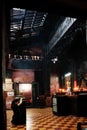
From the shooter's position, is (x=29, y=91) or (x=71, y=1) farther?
(x=29, y=91)

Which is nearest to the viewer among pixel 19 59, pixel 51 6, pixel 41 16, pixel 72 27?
pixel 51 6

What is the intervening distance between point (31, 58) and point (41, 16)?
7971mm

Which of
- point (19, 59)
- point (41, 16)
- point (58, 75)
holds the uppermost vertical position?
point (41, 16)

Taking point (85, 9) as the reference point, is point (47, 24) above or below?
above

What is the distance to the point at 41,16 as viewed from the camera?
11297mm

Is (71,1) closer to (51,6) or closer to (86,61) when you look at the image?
(51,6)

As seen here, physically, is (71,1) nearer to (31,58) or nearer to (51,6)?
(51,6)

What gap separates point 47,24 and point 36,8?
30.3 feet

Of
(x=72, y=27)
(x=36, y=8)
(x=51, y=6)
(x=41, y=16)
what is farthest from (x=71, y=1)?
(x=41, y=16)

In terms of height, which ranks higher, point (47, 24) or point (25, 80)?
point (47, 24)

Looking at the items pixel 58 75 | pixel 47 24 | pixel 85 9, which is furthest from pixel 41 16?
pixel 58 75

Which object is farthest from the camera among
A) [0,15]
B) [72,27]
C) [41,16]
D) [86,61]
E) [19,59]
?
[19,59]

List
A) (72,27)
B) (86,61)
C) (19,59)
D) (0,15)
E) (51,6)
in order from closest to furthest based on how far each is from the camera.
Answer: (0,15) → (51,6) → (72,27) → (86,61) → (19,59)

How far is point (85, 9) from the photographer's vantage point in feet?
14.3
